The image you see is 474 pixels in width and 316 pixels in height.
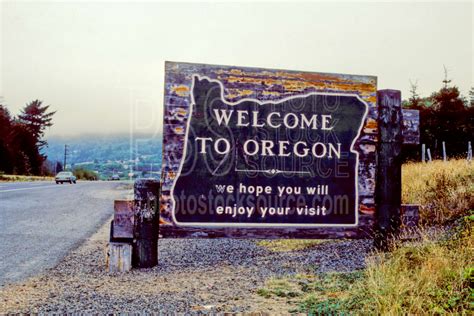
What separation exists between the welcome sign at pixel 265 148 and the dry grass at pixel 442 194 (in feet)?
8.29

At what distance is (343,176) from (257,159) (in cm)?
123

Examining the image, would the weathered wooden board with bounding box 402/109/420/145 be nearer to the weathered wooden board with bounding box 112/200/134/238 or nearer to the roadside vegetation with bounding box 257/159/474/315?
the roadside vegetation with bounding box 257/159/474/315

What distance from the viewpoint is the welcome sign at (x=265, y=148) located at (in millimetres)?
5605

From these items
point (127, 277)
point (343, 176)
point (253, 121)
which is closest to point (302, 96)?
point (253, 121)

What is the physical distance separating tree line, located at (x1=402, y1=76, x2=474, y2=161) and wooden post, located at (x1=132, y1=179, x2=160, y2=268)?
77.3 ft

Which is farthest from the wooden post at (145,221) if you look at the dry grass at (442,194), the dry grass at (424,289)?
the dry grass at (442,194)

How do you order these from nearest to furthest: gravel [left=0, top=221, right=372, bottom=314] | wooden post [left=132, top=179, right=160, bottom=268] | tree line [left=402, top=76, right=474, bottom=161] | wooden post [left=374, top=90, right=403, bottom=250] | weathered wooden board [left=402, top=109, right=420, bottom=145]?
gravel [left=0, top=221, right=372, bottom=314]
wooden post [left=132, top=179, right=160, bottom=268]
wooden post [left=374, top=90, right=403, bottom=250]
weathered wooden board [left=402, top=109, right=420, bottom=145]
tree line [left=402, top=76, right=474, bottom=161]

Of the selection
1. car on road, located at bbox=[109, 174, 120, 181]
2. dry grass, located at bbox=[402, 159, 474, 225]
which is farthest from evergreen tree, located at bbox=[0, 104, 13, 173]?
dry grass, located at bbox=[402, 159, 474, 225]

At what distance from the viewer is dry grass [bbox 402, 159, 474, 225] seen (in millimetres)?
7865

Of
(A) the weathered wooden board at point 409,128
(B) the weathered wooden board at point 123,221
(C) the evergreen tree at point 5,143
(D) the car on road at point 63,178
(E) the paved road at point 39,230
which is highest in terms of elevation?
(C) the evergreen tree at point 5,143

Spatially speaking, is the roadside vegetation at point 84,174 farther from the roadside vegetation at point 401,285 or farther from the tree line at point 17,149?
the roadside vegetation at point 401,285

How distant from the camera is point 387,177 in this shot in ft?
20.1

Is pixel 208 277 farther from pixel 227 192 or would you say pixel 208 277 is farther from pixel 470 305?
pixel 470 305

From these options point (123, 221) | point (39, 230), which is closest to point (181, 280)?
point (123, 221)
